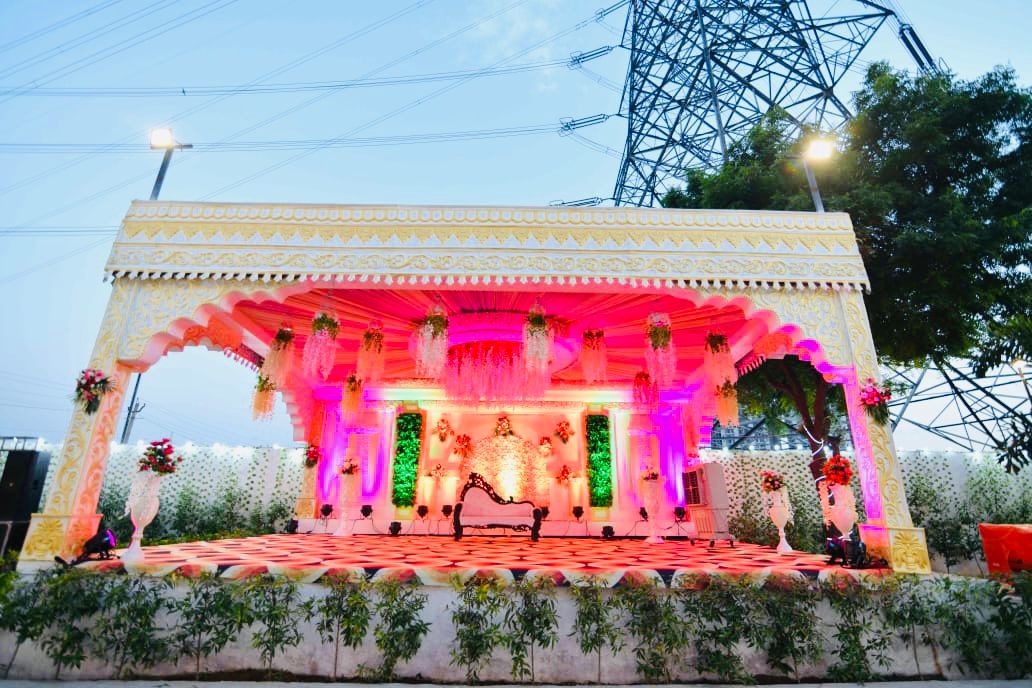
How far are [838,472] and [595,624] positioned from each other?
270cm

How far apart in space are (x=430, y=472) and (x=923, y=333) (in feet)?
27.3

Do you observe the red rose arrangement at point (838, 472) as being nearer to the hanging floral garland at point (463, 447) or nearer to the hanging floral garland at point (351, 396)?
the hanging floral garland at point (463, 447)

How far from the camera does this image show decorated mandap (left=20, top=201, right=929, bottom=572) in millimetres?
4117

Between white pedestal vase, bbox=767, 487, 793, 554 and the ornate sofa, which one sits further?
the ornate sofa

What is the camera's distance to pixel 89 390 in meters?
3.90

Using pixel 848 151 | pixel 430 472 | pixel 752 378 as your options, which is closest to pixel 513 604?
pixel 430 472

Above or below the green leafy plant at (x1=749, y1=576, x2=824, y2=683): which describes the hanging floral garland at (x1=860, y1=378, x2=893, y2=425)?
above

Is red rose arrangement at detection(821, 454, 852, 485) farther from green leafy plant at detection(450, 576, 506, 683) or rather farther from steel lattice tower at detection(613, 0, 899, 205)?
steel lattice tower at detection(613, 0, 899, 205)

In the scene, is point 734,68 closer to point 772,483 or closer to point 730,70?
point 730,70

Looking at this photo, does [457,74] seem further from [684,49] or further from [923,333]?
[923,333]

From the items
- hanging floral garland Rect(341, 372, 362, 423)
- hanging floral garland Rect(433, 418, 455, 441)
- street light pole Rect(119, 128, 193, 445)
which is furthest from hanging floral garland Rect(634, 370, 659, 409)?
street light pole Rect(119, 128, 193, 445)

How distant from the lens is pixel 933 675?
3.15 metres

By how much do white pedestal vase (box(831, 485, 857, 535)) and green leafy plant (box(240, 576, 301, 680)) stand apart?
14.6 feet

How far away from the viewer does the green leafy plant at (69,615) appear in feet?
9.75
